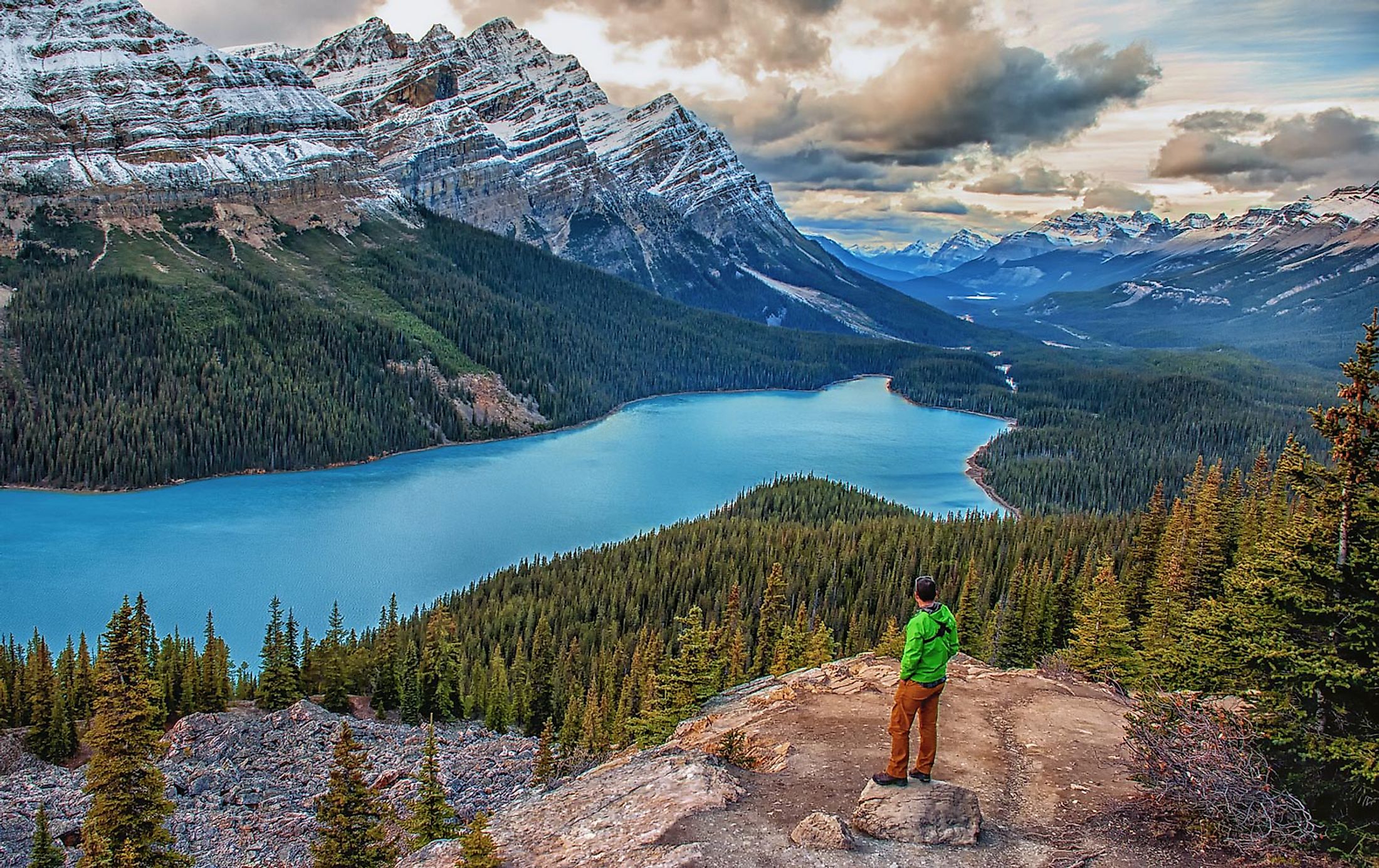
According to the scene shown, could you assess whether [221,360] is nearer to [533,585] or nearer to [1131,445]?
[533,585]

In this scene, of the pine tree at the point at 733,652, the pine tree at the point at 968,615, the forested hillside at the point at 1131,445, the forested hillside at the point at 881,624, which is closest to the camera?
the forested hillside at the point at 881,624

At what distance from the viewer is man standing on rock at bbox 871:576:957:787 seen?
577 inches

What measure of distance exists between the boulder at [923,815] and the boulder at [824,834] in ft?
1.58

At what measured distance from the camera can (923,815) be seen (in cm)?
1455

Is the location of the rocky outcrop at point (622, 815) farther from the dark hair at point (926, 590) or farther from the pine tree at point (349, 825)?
the pine tree at point (349, 825)

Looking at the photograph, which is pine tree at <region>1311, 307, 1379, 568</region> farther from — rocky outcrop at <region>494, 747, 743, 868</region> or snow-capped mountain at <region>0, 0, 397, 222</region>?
snow-capped mountain at <region>0, 0, 397, 222</region>

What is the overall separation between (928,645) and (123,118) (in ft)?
691

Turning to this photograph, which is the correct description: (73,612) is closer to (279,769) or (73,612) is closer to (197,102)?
(279,769)

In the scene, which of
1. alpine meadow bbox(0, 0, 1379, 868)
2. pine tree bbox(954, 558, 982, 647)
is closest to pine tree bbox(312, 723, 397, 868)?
alpine meadow bbox(0, 0, 1379, 868)

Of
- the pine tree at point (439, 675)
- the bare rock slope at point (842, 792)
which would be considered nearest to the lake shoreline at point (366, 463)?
the pine tree at point (439, 675)

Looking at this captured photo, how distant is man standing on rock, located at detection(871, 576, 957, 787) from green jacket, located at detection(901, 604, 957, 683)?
0.01 meters

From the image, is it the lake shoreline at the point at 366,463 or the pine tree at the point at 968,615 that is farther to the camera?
the lake shoreline at the point at 366,463

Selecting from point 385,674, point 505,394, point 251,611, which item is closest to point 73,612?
point 251,611

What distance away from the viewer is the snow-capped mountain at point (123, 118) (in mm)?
164500
